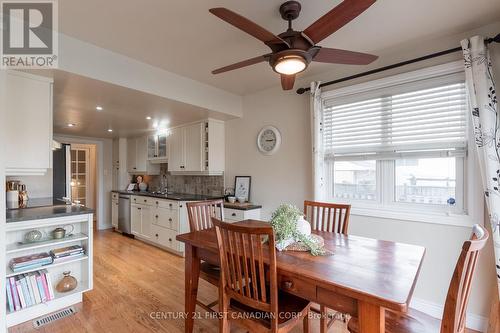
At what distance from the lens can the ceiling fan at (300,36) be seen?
1210 millimetres

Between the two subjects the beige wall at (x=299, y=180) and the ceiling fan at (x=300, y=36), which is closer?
the ceiling fan at (x=300, y=36)

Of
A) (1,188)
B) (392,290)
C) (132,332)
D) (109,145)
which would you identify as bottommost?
(132,332)

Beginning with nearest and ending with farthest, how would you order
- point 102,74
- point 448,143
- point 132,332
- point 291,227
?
point 291,227 → point 132,332 → point 448,143 → point 102,74

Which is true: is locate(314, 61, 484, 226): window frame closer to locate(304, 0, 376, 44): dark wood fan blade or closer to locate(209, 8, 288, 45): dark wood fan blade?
locate(304, 0, 376, 44): dark wood fan blade

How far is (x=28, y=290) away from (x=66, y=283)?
0.27 meters

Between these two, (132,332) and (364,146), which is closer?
(132,332)

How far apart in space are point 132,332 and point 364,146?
108 inches

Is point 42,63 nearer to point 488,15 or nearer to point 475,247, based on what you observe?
point 475,247

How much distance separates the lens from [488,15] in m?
1.82

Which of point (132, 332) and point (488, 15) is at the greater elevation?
point (488, 15)

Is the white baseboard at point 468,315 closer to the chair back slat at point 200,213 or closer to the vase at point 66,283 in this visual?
the chair back slat at point 200,213

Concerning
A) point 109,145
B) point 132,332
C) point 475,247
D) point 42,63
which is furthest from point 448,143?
point 109,145

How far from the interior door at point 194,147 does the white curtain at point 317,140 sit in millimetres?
1873

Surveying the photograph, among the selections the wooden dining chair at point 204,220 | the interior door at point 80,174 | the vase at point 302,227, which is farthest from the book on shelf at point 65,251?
the interior door at point 80,174
